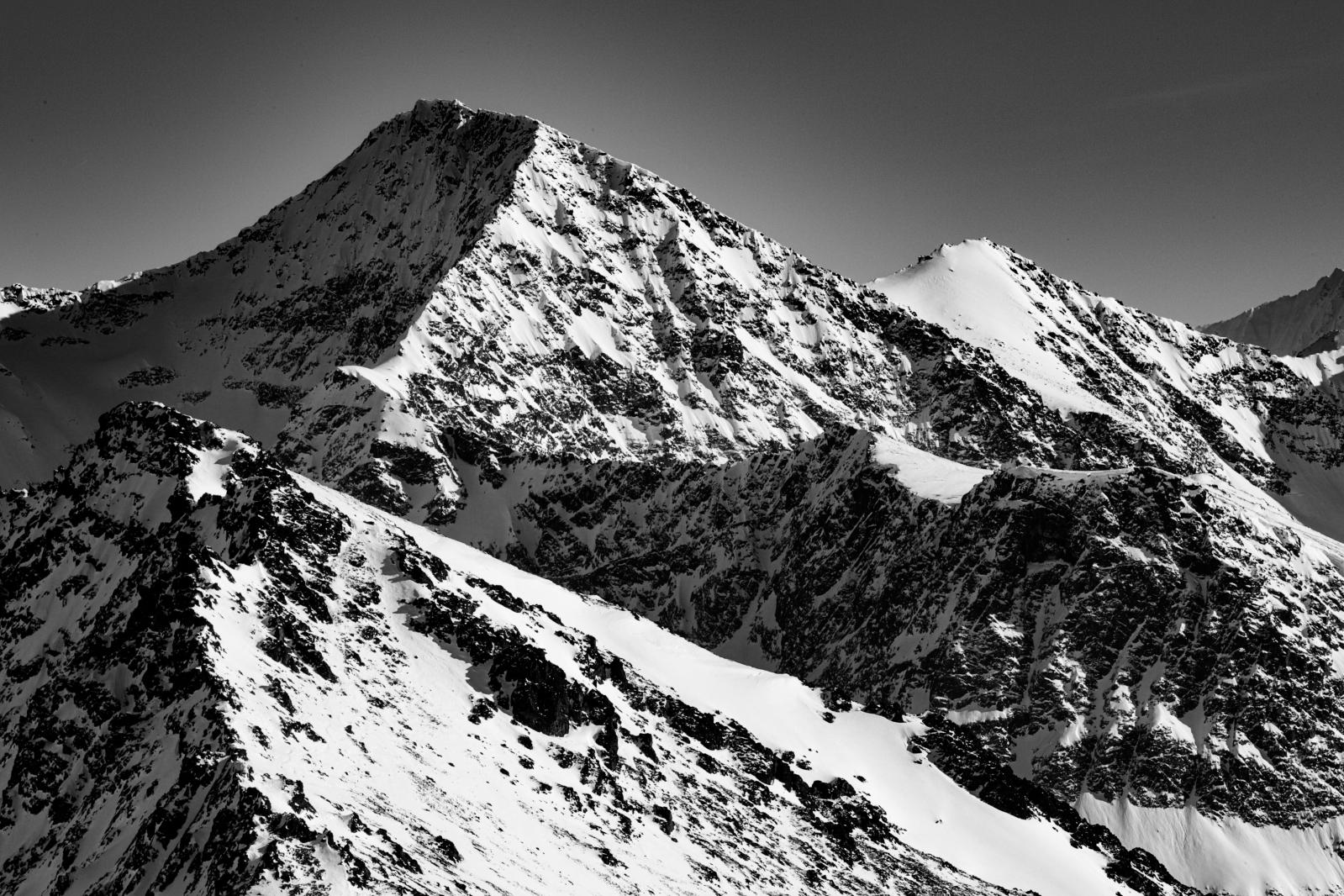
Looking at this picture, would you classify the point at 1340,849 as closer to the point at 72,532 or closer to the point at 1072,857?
the point at 1072,857

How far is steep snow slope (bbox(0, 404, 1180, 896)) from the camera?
94.1m

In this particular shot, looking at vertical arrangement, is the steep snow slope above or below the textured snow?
below

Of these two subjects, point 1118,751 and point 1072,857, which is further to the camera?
point 1118,751

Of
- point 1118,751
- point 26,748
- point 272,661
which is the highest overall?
point 1118,751

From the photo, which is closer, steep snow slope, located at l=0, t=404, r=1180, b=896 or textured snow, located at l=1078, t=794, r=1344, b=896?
steep snow slope, located at l=0, t=404, r=1180, b=896

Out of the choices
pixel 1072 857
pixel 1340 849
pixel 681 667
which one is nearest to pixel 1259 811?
pixel 1340 849

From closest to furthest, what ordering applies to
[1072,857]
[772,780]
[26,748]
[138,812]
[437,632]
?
[138,812]
[26,748]
[437,632]
[772,780]
[1072,857]

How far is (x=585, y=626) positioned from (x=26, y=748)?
65349mm

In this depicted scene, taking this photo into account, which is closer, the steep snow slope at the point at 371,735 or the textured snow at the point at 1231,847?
the steep snow slope at the point at 371,735

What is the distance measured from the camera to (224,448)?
140375 millimetres

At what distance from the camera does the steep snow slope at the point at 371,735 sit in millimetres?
94062

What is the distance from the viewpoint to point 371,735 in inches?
4429

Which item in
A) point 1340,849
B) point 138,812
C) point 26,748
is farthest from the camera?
point 1340,849

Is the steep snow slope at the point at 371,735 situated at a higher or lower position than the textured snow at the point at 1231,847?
lower
